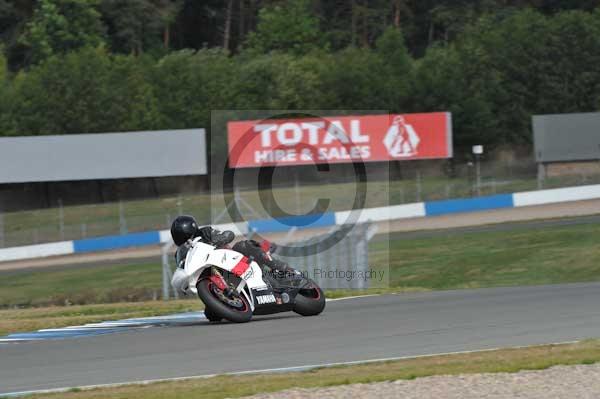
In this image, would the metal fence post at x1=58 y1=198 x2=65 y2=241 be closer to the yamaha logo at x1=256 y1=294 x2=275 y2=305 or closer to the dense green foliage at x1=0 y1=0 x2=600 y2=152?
the dense green foliage at x1=0 y1=0 x2=600 y2=152

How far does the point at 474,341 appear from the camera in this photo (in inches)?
441

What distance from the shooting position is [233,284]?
13.5 meters

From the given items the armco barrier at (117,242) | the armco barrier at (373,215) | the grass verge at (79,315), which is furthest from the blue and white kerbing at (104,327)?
the armco barrier at (117,242)

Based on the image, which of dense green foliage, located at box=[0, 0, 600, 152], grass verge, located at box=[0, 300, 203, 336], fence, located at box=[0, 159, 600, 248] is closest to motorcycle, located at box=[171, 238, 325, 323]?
grass verge, located at box=[0, 300, 203, 336]

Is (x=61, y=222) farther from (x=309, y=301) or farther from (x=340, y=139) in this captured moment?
(x=309, y=301)

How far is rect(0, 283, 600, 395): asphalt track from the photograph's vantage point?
415 inches

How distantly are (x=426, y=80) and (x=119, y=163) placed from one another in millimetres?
18686

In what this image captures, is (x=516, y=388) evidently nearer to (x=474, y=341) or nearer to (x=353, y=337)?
(x=474, y=341)

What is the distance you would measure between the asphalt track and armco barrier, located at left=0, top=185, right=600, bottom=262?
2498 centimetres

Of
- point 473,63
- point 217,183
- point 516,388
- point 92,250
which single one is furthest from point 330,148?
point 516,388

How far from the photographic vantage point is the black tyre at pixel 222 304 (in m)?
13.2

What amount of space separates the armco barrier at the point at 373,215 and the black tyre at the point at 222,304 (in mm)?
25955

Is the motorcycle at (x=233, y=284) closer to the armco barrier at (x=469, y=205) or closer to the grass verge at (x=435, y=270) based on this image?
the grass verge at (x=435, y=270)

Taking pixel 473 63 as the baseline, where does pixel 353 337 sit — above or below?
below
